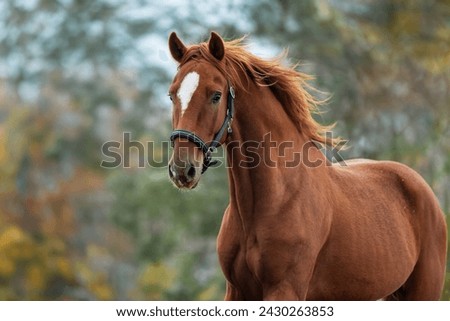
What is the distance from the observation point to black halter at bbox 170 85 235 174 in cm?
424

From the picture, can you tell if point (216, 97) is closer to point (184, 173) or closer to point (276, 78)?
point (184, 173)

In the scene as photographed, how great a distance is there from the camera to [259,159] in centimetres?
Result: 466

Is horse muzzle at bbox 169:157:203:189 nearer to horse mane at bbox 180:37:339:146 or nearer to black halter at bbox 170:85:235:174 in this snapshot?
black halter at bbox 170:85:235:174

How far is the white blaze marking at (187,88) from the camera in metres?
4.31

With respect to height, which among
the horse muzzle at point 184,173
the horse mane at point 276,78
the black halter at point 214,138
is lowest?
the horse muzzle at point 184,173

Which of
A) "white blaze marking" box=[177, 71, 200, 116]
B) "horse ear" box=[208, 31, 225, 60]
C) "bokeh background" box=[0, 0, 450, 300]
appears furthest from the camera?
"bokeh background" box=[0, 0, 450, 300]

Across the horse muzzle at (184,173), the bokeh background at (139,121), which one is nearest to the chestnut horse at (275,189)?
the horse muzzle at (184,173)

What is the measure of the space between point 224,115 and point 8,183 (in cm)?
1501

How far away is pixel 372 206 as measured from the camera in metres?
5.34

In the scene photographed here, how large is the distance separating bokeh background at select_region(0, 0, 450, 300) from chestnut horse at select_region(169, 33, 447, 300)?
7422 mm

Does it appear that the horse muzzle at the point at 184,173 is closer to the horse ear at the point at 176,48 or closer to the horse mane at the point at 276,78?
the horse mane at the point at 276,78

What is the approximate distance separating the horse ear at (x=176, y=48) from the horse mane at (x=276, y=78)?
0.20ft

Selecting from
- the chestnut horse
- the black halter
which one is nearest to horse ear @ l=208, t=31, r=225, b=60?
the chestnut horse

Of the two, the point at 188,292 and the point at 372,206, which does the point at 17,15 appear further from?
the point at 372,206
